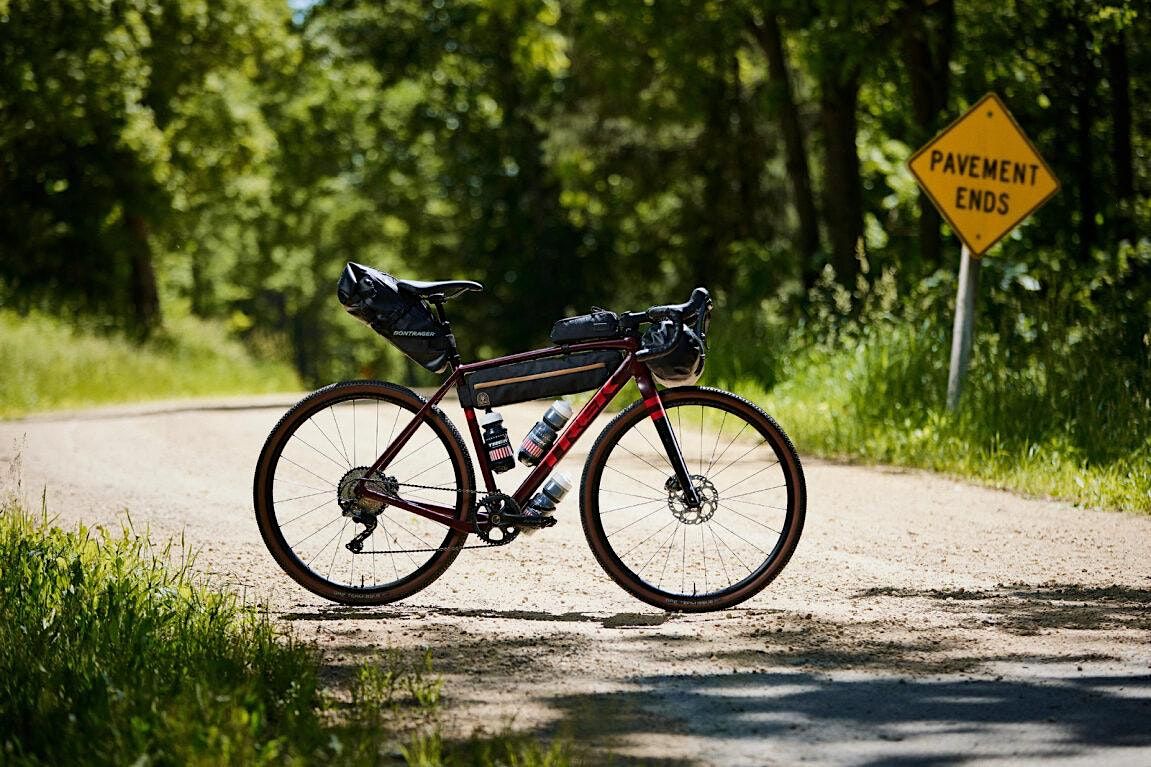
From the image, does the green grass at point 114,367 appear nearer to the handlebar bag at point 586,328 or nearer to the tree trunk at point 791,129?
the tree trunk at point 791,129

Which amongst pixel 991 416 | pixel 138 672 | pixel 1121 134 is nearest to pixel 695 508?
pixel 138 672

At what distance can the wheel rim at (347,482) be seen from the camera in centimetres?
622

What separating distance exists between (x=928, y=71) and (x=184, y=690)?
1586 cm

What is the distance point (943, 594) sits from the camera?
21.7 feet

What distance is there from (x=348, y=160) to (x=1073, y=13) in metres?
29.8

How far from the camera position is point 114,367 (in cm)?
2527

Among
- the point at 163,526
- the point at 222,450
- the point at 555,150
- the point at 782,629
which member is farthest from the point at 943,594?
the point at 555,150

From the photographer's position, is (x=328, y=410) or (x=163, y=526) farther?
(x=163, y=526)

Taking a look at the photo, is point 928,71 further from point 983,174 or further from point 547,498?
point 547,498

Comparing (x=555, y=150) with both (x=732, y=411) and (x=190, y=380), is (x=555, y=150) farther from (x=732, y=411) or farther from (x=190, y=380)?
(x=732, y=411)

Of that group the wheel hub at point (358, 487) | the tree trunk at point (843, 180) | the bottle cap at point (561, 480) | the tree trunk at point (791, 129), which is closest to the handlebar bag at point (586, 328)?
the bottle cap at point (561, 480)

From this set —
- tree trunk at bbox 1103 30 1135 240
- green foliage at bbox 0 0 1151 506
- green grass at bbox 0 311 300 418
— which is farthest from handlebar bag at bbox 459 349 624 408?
green grass at bbox 0 311 300 418

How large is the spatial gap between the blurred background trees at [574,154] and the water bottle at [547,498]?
291 inches

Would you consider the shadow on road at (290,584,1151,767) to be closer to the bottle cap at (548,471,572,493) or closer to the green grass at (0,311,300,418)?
the bottle cap at (548,471,572,493)
